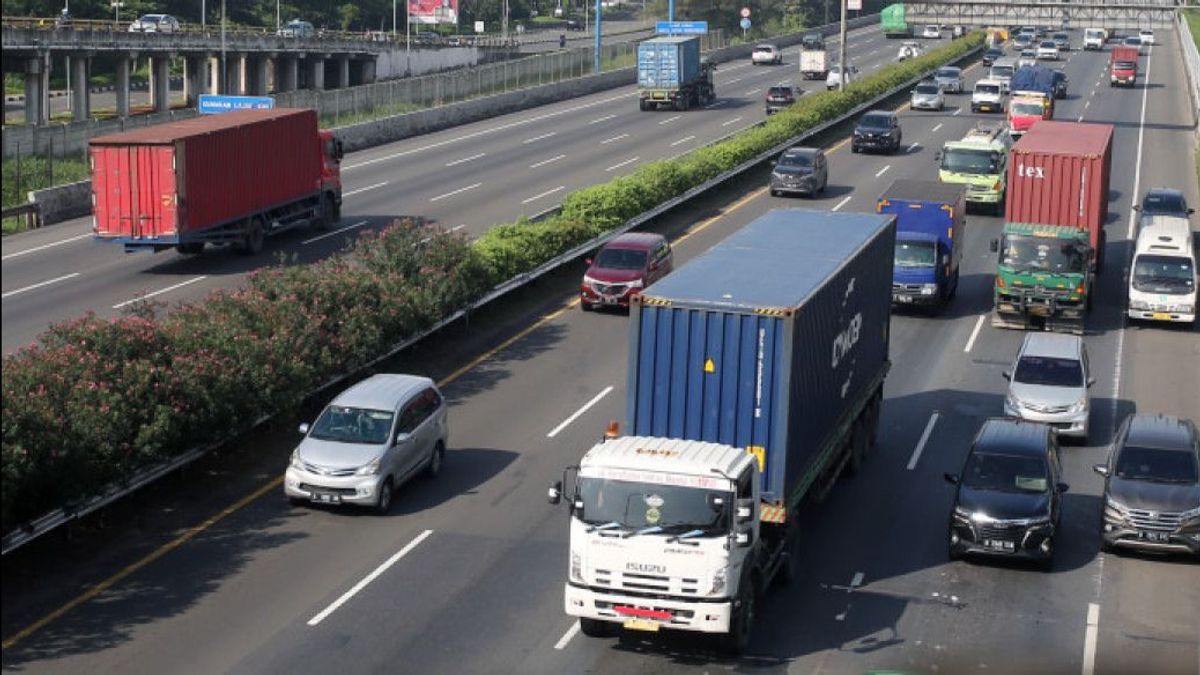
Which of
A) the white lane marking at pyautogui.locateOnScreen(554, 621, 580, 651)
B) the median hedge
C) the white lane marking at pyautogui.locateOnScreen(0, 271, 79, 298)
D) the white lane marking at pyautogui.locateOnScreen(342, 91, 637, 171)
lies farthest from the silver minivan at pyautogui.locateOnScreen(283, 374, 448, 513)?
the white lane marking at pyautogui.locateOnScreen(342, 91, 637, 171)

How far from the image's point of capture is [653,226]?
48406 mm

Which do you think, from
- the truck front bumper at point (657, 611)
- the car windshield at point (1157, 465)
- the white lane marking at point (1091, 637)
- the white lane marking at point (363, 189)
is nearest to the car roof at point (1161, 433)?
the car windshield at point (1157, 465)

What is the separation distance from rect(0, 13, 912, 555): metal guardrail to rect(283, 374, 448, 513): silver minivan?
1.80 m

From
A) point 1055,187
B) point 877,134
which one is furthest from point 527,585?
point 877,134

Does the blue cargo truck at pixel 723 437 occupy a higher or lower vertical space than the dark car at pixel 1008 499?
higher

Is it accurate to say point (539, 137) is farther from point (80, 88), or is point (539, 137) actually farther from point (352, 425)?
point (352, 425)

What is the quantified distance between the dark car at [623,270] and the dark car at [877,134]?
85.8 ft

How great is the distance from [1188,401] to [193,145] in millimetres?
24395

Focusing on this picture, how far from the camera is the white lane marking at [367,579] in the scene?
20.2 metres

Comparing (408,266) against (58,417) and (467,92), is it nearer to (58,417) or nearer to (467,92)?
(58,417)

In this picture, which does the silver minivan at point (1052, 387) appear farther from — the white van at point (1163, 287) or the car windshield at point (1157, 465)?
the white van at point (1163, 287)

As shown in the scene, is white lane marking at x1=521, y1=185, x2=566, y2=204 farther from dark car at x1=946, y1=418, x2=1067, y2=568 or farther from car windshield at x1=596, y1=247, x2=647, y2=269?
dark car at x1=946, y1=418, x2=1067, y2=568

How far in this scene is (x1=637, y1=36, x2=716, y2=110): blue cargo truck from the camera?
80.2 metres

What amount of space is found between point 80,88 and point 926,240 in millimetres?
66928
